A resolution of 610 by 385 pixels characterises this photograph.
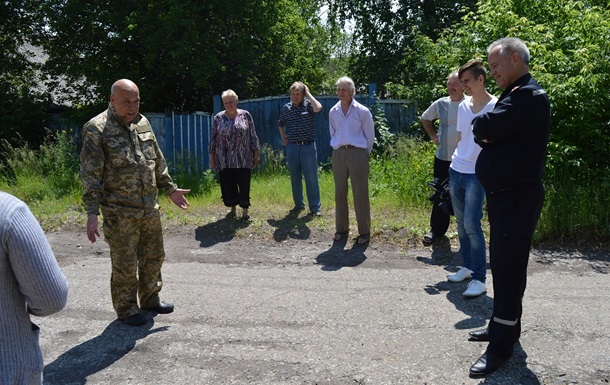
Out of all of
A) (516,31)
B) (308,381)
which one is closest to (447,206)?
(308,381)

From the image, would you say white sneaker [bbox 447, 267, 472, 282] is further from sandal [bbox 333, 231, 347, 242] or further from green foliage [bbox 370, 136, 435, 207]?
green foliage [bbox 370, 136, 435, 207]

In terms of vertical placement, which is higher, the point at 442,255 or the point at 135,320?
the point at 442,255

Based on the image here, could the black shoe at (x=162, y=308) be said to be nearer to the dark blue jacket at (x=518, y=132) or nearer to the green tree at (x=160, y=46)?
the dark blue jacket at (x=518, y=132)

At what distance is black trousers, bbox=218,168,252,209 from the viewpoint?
8.42 metres

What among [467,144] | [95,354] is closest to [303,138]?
[467,144]

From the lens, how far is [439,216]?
7098mm

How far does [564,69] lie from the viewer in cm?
798

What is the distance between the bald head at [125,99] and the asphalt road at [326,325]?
5.94 feet

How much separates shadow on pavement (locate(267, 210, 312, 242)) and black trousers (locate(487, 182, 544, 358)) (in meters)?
3.99

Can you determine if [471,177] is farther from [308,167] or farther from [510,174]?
[308,167]

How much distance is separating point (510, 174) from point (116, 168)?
307 cm

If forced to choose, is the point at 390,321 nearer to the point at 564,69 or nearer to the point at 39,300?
the point at 39,300

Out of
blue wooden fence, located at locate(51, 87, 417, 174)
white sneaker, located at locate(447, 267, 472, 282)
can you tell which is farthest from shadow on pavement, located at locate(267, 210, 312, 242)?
blue wooden fence, located at locate(51, 87, 417, 174)

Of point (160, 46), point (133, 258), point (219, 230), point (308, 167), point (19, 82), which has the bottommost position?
point (219, 230)
